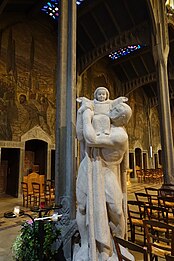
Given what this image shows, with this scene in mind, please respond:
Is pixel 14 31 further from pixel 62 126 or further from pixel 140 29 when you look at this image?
pixel 62 126

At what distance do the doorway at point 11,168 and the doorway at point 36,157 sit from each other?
0.95 metres

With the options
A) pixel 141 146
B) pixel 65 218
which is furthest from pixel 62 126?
pixel 141 146

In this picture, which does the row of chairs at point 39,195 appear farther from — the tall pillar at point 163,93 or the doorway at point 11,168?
the tall pillar at point 163,93

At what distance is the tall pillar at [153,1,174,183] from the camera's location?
24.7ft

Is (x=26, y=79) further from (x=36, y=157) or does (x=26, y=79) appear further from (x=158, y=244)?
(x=158, y=244)

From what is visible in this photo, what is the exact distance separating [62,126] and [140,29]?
26.7 feet

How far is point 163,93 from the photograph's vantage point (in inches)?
323

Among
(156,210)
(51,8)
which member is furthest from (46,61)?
(156,210)

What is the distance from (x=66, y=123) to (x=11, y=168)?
6804 mm

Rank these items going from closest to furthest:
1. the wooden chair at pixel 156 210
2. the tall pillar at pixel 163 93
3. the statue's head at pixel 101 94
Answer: the statue's head at pixel 101 94 → the wooden chair at pixel 156 210 → the tall pillar at pixel 163 93

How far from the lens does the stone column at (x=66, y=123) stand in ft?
11.0

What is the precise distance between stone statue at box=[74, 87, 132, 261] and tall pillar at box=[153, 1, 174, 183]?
5.77 meters

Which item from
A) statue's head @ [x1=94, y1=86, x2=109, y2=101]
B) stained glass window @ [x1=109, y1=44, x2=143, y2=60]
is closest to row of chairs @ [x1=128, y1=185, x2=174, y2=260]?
statue's head @ [x1=94, y1=86, x2=109, y2=101]

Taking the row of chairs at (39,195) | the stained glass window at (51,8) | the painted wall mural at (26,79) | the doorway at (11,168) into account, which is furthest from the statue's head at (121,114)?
the stained glass window at (51,8)
